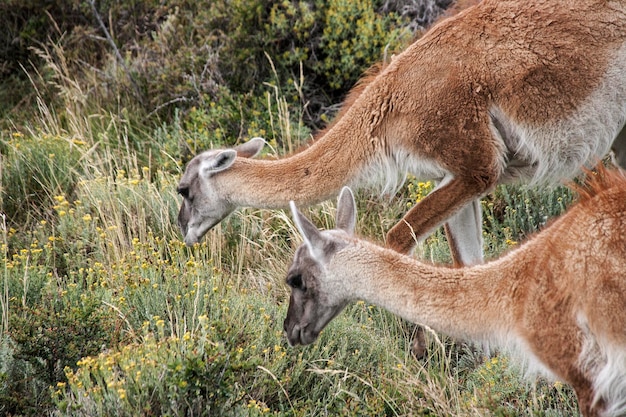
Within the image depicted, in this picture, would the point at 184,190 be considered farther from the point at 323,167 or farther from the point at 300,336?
the point at 300,336

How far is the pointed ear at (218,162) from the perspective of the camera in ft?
22.8

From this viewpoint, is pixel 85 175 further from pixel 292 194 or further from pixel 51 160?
pixel 292 194

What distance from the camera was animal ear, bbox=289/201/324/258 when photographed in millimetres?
5113

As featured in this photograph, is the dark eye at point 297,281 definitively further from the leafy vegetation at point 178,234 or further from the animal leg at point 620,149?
the animal leg at point 620,149

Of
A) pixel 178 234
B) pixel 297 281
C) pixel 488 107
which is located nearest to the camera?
pixel 297 281

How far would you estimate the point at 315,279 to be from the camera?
5.27 m

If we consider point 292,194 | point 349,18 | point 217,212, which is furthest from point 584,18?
point 349,18

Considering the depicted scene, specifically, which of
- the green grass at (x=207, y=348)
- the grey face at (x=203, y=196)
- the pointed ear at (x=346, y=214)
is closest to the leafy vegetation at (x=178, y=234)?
the green grass at (x=207, y=348)

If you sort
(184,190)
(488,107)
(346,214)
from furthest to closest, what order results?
(184,190) → (488,107) → (346,214)

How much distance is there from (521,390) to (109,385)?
243 cm

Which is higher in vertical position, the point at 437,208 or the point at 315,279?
the point at 315,279

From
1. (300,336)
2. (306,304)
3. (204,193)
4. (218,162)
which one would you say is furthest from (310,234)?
(204,193)

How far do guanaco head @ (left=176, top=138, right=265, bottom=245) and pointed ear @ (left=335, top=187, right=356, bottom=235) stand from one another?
1446mm

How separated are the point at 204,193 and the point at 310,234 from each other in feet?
7.14
